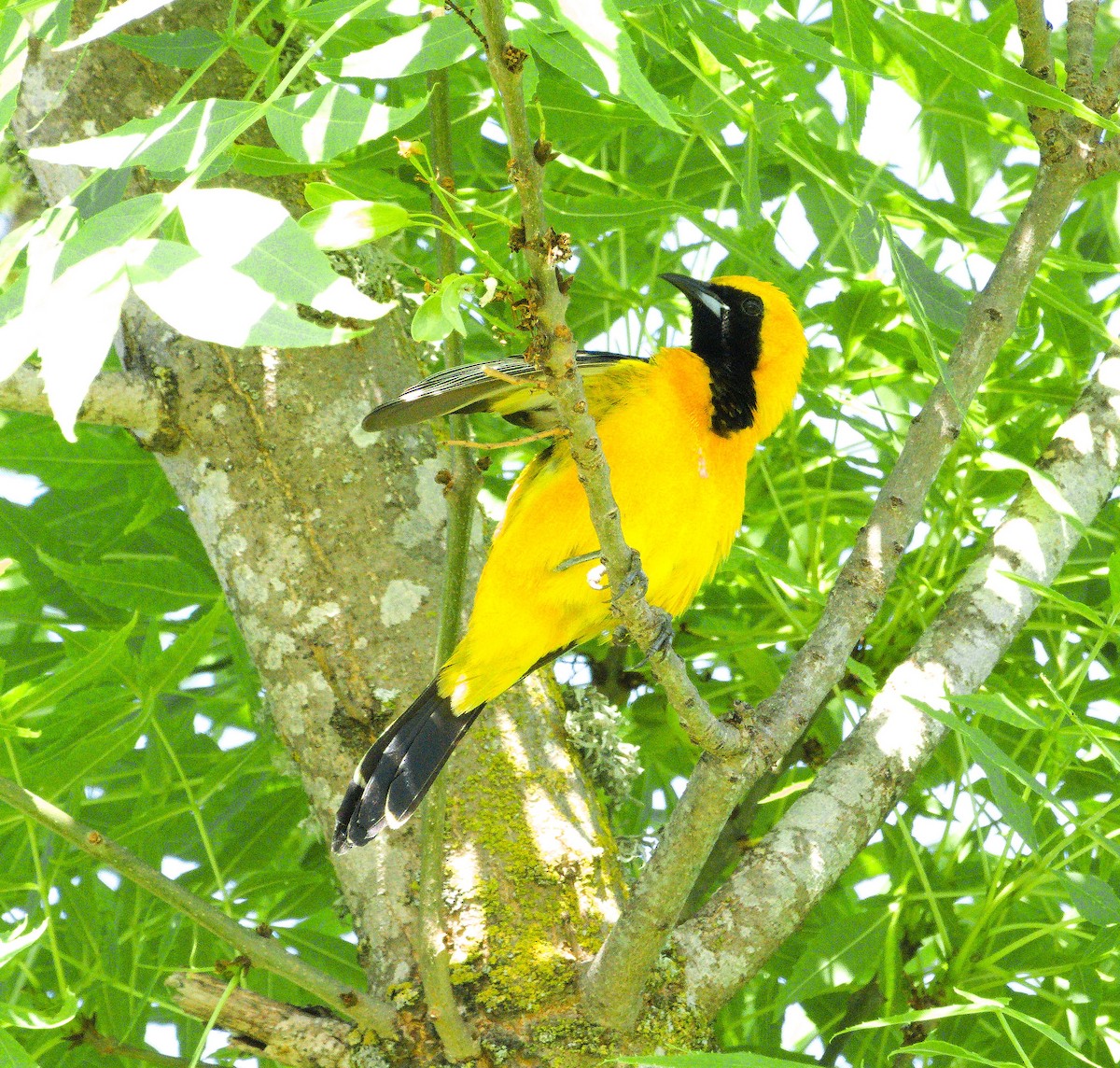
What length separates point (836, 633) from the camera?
2998 mm

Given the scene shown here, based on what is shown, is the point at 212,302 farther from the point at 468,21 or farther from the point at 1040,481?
the point at 1040,481

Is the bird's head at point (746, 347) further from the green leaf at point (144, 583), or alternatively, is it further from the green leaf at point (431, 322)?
the green leaf at point (431, 322)

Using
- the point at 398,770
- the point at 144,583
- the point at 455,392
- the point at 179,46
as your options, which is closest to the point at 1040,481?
the point at 455,392

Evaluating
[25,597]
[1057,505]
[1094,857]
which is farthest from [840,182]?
[25,597]

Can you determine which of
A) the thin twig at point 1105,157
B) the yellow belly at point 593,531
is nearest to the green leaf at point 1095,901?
the yellow belly at point 593,531

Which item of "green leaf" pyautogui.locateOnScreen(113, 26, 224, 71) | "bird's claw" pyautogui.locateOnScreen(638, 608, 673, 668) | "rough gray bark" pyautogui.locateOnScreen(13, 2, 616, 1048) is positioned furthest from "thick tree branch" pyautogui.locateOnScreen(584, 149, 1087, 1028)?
"green leaf" pyautogui.locateOnScreen(113, 26, 224, 71)

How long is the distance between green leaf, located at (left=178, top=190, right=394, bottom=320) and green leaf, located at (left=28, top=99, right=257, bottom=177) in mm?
223

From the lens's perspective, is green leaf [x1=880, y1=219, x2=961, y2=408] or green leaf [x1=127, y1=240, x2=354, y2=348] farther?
green leaf [x1=880, y1=219, x2=961, y2=408]

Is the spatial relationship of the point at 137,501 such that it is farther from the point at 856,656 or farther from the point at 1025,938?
the point at 1025,938

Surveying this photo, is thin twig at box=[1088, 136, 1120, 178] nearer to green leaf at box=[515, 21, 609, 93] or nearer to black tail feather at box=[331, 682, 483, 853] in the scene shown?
green leaf at box=[515, 21, 609, 93]

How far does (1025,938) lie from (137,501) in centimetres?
270

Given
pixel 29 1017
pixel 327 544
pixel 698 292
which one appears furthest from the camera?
pixel 698 292

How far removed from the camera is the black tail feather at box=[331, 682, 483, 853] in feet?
9.45

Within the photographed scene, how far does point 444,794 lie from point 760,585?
1482mm
